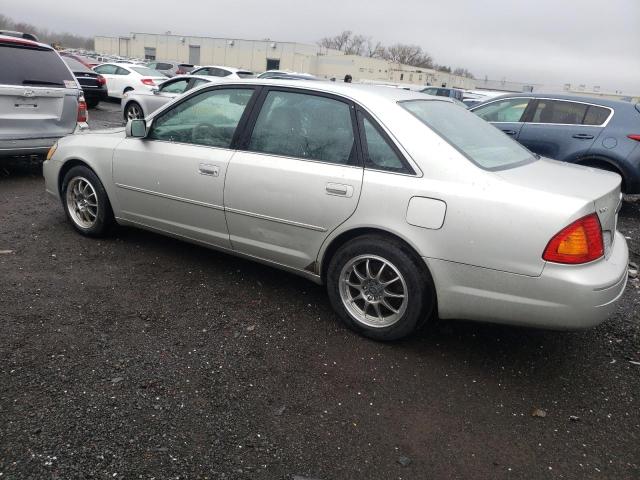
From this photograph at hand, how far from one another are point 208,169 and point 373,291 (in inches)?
61.0

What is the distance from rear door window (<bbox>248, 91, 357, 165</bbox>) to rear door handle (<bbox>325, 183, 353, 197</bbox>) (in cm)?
17

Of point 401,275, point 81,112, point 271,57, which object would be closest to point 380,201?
point 401,275

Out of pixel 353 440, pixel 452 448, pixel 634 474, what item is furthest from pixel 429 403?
pixel 634 474

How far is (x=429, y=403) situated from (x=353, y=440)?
0.55 meters

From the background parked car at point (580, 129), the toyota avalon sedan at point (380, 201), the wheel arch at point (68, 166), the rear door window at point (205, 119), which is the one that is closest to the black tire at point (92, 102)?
the wheel arch at point (68, 166)

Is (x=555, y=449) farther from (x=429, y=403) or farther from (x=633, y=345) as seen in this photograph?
(x=633, y=345)

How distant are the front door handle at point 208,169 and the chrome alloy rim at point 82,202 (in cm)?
138

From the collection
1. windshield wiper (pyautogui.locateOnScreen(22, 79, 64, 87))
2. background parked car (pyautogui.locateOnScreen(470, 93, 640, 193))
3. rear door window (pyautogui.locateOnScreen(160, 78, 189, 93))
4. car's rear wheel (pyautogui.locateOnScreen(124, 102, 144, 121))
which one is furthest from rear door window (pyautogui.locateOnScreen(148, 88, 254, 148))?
rear door window (pyautogui.locateOnScreen(160, 78, 189, 93))

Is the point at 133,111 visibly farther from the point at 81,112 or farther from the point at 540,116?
the point at 540,116

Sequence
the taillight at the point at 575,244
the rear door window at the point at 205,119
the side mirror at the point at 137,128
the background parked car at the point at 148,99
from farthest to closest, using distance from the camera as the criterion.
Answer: the background parked car at the point at 148,99
the side mirror at the point at 137,128
the rear door window at the point at 205,119
the taillight at the point at 575,244

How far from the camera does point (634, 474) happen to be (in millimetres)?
2383

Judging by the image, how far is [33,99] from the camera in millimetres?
6281

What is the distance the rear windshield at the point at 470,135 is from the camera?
3234mm

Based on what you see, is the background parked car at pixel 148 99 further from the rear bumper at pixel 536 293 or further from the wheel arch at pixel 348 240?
the rear bumper at pixel 536 293
